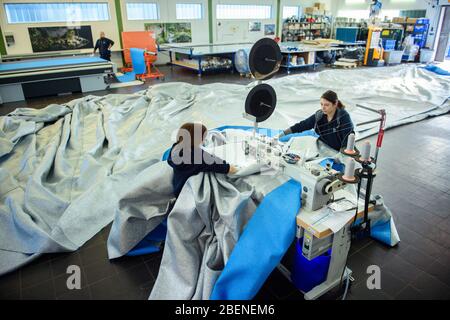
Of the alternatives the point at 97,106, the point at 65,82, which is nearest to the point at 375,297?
the point at 97,106

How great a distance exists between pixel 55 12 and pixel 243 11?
22.0 ft

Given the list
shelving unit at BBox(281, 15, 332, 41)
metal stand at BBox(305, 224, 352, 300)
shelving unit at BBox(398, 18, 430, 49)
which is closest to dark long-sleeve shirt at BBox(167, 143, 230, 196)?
metal stand at BBox(305, 224, 352, 300)

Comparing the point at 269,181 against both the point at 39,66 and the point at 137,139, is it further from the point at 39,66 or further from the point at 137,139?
the point at 39,66

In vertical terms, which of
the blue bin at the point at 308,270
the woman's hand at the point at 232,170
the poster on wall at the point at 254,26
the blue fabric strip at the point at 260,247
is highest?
the poster on wall at the point at 254,26

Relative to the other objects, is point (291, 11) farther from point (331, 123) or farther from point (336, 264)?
point (336, 264)

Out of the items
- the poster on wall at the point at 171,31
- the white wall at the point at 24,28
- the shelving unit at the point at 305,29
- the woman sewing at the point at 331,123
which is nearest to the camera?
the woman sewing at the point at 331,123

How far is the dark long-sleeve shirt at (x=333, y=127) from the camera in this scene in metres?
2.74

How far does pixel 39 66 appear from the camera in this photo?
22.2 feet

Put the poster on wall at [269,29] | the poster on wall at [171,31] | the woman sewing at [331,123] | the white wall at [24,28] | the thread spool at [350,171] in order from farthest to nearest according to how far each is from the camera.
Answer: the poster on wall at [269,29], the poster on wall at [171,31], the white wall at [24,28], the woman sewing at [331,123], the thread spool at [350,171]

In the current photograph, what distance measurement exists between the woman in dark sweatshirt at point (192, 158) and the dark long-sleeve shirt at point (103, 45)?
326 inches

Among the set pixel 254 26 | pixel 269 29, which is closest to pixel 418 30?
pixel 269 29

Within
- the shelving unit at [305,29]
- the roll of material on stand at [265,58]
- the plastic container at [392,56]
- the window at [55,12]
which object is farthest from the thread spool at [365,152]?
the shelving unit at [305,29]

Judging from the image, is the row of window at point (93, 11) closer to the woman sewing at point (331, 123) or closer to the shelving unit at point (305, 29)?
the shelving unit at point (305, 29)
